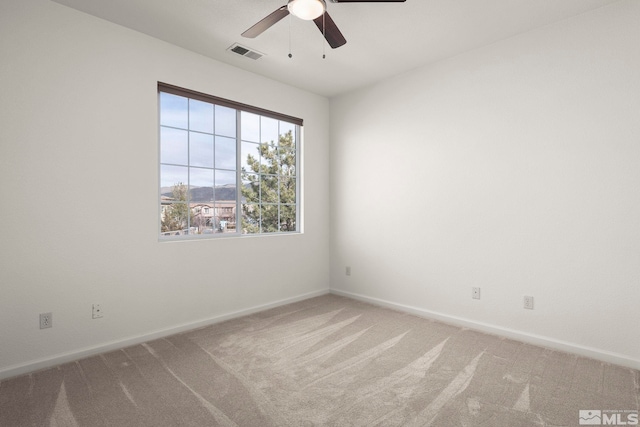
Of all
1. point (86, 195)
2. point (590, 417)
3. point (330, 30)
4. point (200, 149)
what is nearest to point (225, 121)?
point (200, 149)

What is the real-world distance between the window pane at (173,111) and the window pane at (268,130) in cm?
94

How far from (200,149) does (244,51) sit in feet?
3.55

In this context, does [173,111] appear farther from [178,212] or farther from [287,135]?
[287,135]

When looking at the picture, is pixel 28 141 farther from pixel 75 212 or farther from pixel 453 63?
pixel 453 63

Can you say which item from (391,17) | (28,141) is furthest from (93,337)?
(391,17)

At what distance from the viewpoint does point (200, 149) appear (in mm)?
3518

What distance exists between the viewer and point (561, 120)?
281 centimetres

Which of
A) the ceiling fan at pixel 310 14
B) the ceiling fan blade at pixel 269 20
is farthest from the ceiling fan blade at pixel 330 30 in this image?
the ceiling fan blade at pixel 269 20

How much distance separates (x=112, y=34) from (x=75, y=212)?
1.53 m

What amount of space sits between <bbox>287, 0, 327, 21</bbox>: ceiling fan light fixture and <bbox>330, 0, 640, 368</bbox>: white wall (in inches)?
75.2

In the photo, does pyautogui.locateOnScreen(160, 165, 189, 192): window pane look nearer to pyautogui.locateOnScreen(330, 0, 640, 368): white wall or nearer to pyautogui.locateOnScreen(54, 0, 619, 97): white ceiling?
pyautogui.locateOnScreen(54, 0, 619, 97): white ceiling

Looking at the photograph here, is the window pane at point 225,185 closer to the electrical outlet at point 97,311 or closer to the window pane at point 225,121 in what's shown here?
the window pane at point 225,121

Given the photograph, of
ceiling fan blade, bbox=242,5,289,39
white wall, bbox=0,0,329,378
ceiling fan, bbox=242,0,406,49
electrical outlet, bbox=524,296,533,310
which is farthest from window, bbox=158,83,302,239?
electrical outlet, bbox=524,296,533,310

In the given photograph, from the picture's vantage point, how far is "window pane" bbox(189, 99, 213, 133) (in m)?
3.45
